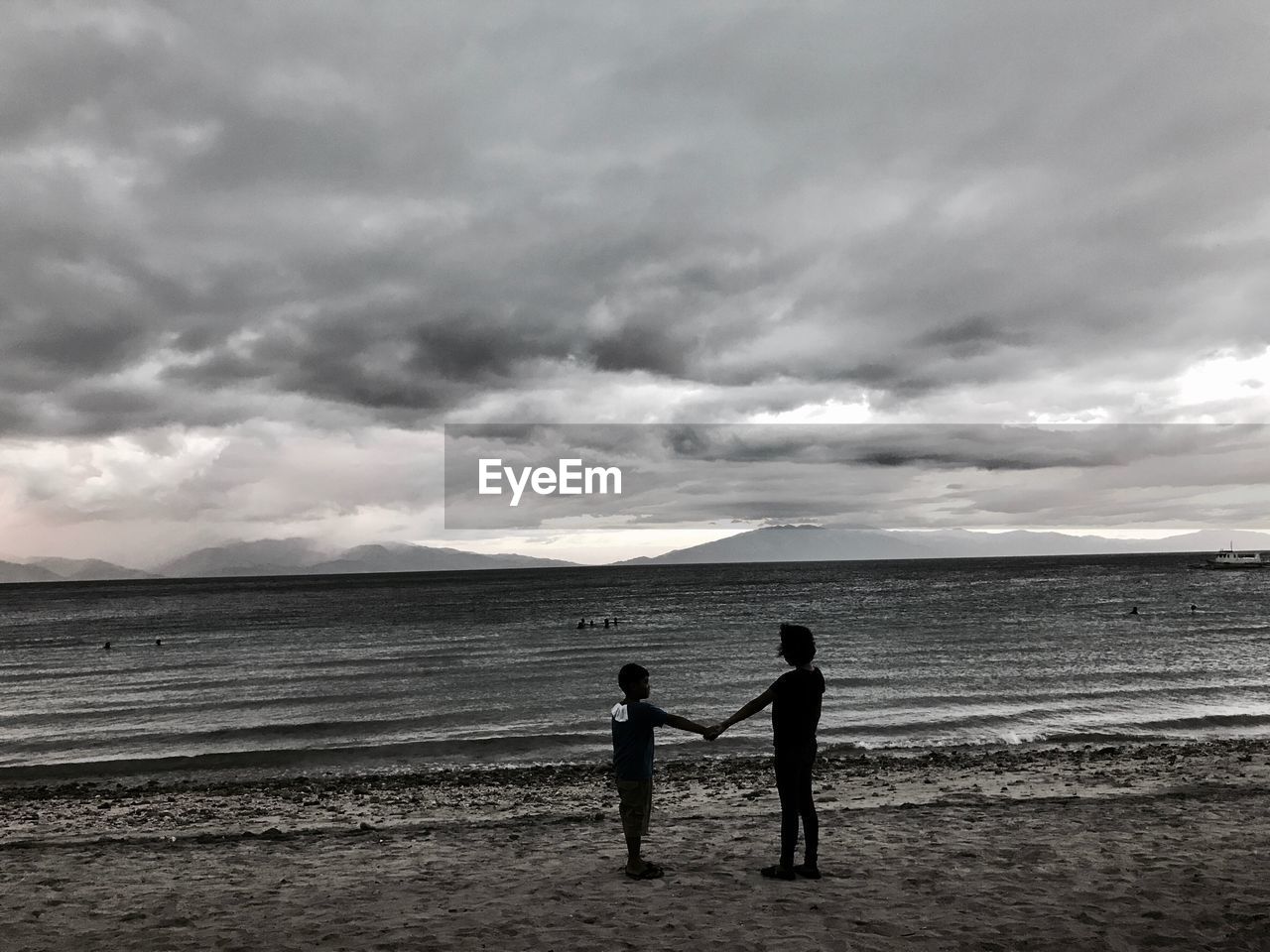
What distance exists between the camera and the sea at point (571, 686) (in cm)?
2164

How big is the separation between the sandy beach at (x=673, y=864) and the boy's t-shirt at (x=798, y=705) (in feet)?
5.34

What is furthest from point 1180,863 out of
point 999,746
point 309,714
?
point 309,714

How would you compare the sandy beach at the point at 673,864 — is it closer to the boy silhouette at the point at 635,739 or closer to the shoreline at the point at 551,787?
the shoreline at the point at 551,787

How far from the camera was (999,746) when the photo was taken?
19.7 metres

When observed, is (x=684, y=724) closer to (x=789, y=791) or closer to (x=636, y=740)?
(x=636, y=740)

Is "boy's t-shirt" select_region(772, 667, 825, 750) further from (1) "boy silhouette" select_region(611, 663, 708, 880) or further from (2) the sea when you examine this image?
(2) the sea

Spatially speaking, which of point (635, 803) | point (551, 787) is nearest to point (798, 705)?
point (635, 803)

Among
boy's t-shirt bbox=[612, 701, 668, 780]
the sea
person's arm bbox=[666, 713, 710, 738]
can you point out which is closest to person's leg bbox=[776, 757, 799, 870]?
person's arm bbox=[666, 713, 710, 738]

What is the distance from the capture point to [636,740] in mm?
8320

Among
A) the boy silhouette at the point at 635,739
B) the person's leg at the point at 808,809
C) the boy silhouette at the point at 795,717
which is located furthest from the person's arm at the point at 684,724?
the person's leg at the point at 808,809

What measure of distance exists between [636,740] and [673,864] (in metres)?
2.47

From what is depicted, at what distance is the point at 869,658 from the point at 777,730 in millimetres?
33314

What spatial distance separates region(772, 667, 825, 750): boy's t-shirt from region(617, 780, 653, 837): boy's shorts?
60.6 inches

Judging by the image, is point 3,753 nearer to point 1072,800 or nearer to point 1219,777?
point 1072,800
